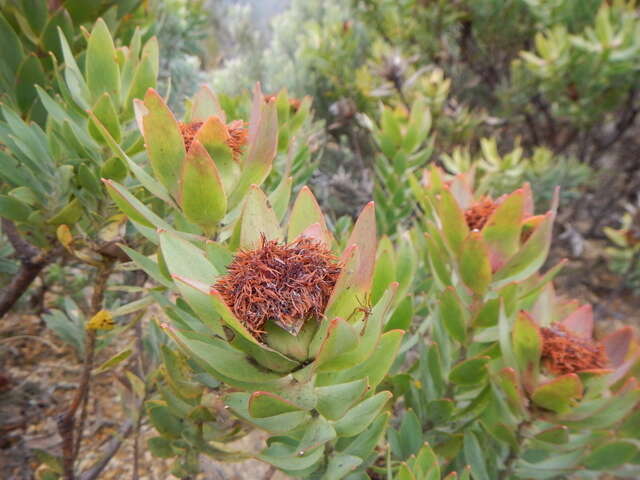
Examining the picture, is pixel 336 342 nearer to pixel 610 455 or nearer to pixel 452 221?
pixel 452 221

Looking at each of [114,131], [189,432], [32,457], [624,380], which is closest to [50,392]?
[32,457]

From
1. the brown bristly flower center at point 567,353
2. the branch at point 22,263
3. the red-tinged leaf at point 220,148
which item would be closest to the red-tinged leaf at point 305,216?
the red-tinged leaf at point 220,148

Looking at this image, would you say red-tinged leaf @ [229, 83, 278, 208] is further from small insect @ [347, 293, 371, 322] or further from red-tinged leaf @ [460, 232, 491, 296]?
red-tinged leaf @ [460, 232, 491, 296]

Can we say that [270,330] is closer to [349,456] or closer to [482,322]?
[349,456]

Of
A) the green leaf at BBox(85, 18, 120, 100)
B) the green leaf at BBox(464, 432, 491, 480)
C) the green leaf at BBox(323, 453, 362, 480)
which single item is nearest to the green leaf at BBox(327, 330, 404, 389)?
the green leaf at BBox(323, 453, 362, 480)

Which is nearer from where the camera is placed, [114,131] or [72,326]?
[114,131]

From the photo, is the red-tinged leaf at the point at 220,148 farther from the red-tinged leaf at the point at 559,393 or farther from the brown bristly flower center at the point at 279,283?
the red-tinged leaf at the point at 559,393

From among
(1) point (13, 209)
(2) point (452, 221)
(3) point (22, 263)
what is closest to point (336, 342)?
(2) point (452, 221)
